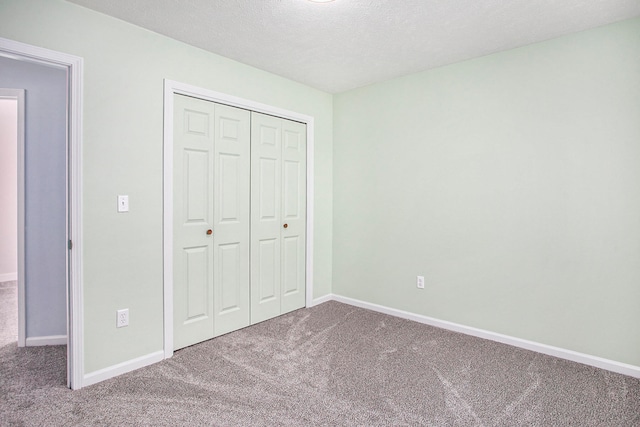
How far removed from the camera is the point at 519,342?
274cm

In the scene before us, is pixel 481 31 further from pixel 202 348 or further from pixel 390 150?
pixel 202 348

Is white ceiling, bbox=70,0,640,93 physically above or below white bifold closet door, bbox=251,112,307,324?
above

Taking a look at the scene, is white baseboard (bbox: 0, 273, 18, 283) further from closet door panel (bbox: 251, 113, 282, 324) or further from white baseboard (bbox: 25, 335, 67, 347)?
closet door panel (bbox: 251, 113, 282, 324)

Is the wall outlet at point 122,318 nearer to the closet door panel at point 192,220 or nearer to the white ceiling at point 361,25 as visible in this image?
the closet door panel at point 192,220

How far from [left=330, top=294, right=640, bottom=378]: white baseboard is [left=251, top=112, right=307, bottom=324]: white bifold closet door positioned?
0.86m

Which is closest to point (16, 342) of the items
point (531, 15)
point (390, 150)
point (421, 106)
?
point (390, 150)

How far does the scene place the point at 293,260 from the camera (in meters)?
3.62

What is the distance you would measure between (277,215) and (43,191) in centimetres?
198

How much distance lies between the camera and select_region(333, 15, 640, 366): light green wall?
2344 mm

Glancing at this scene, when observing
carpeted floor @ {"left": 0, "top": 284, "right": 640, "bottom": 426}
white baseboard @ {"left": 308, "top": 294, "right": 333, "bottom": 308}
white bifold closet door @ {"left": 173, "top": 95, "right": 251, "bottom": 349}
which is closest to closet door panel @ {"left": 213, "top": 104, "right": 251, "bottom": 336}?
white bifold closet door @ {"left": 173, "top": 95, "right": 251, "bottom": 349}

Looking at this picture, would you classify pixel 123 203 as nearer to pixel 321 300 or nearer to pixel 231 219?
pixel 231 219

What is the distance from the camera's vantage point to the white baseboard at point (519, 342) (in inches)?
91.9

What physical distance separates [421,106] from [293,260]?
199cm

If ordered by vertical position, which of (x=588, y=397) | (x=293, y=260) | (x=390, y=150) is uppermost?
(x=390, y=150)
